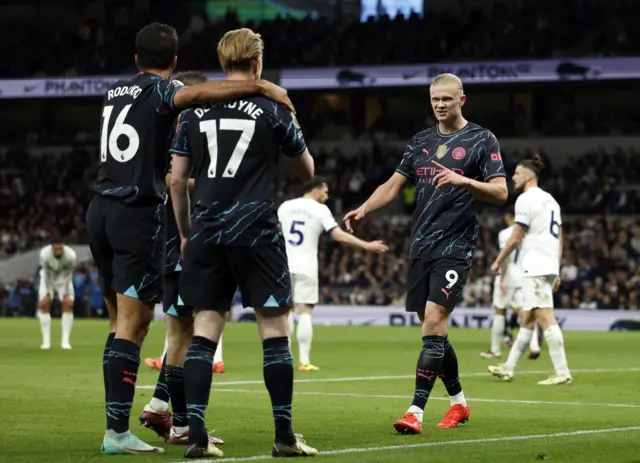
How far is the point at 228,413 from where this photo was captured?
422 inches

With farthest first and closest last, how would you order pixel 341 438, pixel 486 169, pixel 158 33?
pixel 486 169 < pixel 341 438 < pixel 158 33

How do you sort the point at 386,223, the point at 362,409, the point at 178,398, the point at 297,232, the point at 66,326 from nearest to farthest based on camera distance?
1. the point at 178,398
2. the point at 362,409
3. the point at 297,232
4. the point at 66,326
5. the point at 386,223

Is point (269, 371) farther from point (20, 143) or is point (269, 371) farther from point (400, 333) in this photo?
point (20, 143)

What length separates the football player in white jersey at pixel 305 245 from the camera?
17266mm

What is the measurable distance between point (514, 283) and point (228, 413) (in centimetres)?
1124

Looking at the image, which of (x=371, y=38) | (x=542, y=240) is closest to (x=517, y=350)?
(x=542, y=240)

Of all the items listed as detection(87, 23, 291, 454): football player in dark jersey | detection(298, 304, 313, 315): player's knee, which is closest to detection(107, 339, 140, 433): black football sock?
detection(87, 23, 291, 454): football player in dark jersey

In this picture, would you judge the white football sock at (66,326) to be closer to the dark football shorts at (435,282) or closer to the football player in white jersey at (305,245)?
the football player in white jersey at (305,245)

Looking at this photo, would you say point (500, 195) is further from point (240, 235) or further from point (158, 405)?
point (158, 405)

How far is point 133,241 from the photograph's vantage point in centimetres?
782

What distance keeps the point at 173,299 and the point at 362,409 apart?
317 centimetres

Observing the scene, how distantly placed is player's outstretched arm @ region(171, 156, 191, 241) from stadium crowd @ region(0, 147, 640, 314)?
25321 millimetres

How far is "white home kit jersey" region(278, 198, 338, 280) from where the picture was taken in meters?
17.4

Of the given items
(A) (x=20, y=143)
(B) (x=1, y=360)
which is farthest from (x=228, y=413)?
(A) (x=20, y=143)
